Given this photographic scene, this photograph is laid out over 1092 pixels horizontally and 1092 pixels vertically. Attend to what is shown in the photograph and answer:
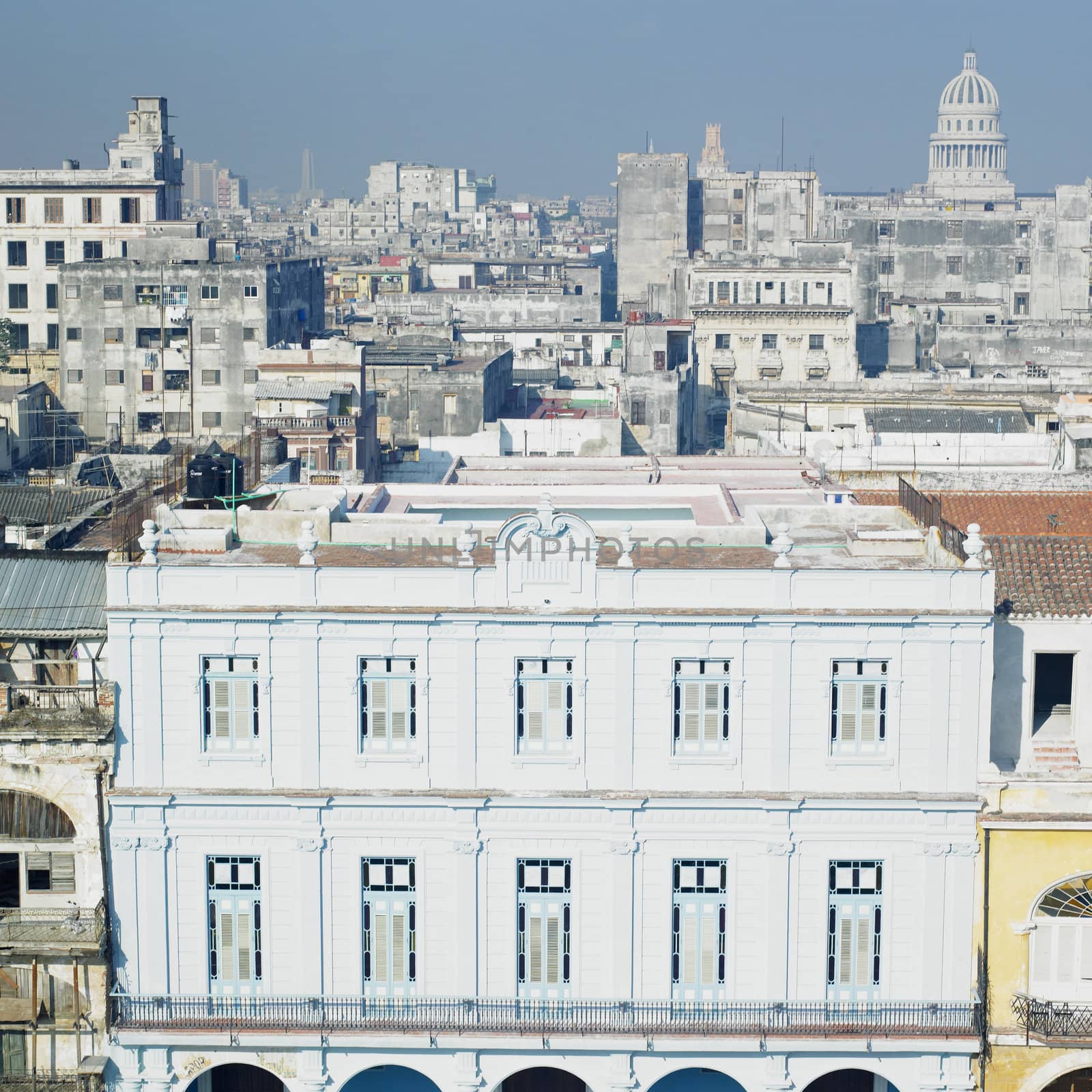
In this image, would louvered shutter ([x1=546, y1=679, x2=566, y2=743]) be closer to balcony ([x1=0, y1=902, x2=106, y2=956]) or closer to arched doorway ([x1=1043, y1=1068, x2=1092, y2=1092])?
balcony ([x1=0, y1=902, x2=106, y2=956])

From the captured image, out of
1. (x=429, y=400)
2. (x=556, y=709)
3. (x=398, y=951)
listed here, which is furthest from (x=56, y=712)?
(x=429, y=400)

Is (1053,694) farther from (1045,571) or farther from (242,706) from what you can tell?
(242,706)

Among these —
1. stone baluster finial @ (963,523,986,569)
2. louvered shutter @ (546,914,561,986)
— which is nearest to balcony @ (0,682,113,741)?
louvered shutter @ (546,914,561,986)

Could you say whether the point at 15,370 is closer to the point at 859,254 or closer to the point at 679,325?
the point at 679,325

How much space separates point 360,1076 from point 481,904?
3.89 m

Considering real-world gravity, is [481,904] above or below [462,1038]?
above

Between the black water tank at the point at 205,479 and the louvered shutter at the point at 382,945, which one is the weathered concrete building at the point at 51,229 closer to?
the black water tank at the point at 205,479

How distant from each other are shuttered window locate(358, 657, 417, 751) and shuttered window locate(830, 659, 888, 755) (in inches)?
244

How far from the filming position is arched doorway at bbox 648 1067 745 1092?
2977cm

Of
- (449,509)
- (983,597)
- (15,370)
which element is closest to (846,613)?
(983,597)

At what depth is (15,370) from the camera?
89875mm

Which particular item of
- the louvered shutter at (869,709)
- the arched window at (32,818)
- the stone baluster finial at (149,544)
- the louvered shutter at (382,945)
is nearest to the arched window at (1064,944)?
the louvered shutter at (869,709)

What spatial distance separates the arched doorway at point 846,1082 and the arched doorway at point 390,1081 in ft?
19.8

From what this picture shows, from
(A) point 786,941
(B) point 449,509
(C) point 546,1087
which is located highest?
(B) point 449,509
